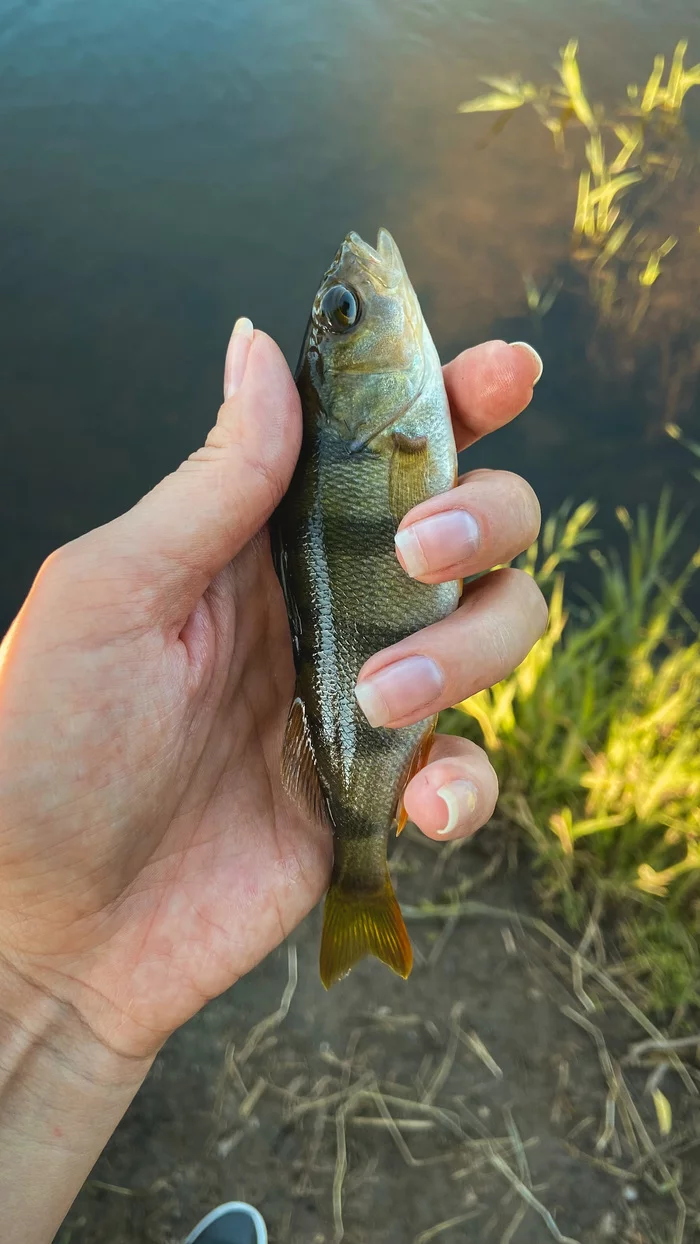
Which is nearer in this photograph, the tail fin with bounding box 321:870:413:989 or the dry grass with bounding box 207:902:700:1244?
the tail fin with bounding box 321:870:413:989

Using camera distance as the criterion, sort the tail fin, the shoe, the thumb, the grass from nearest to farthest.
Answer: the thumb < the tail fin < the shoe < the grass

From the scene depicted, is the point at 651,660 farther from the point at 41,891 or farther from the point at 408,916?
the point at 41,891

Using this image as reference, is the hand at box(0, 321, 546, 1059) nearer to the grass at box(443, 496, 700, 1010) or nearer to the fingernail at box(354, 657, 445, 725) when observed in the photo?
the fingernail at box(354, 657, 445, 725)

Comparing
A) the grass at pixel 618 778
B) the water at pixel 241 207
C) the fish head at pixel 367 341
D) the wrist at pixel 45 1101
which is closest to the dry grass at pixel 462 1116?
the grass at pixel 618 778

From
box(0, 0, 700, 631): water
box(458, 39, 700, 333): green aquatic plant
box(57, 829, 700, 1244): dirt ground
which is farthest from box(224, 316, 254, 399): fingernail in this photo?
box(458, 39, 700, 333): green aquatic plant

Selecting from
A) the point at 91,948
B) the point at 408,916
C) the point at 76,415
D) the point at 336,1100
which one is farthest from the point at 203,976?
the point at 76,415

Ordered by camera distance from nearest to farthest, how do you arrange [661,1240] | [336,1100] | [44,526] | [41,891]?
[41,891] < [661,1240] < [336,1100] < [44,526]

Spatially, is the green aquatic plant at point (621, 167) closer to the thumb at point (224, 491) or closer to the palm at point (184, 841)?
the thumb at point (224, 491)

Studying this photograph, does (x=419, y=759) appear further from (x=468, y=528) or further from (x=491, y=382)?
(x=491, y=382)
